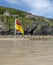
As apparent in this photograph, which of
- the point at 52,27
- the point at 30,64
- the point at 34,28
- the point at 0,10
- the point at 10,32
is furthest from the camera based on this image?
the point at 0,10

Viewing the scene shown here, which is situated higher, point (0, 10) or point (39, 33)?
point (0, 10)

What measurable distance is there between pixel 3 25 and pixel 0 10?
24.7 metres

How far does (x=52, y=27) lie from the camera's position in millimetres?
71750

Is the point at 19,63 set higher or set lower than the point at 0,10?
lower

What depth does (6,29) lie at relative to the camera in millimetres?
59594

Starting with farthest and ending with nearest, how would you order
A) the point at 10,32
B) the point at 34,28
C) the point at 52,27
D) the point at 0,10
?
1. the point at 0,10
2. the point at 52,27
3. the point at 34,28
4. the point at 10,32

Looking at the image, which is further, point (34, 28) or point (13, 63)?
point (34, 28)

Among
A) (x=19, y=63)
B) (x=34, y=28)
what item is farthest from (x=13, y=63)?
(x=34, y=28)

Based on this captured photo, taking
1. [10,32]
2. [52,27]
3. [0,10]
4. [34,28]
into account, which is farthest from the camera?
[0,10]

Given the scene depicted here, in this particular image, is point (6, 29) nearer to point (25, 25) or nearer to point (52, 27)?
point (25, 25)

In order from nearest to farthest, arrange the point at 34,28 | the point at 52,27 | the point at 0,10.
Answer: the point at 34,28, the point at 52,27, the point at 0,10

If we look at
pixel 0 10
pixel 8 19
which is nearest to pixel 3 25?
pixel 8 19

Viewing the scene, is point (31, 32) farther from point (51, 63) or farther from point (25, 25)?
point (51, 63)

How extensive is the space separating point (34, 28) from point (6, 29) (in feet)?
29.2
